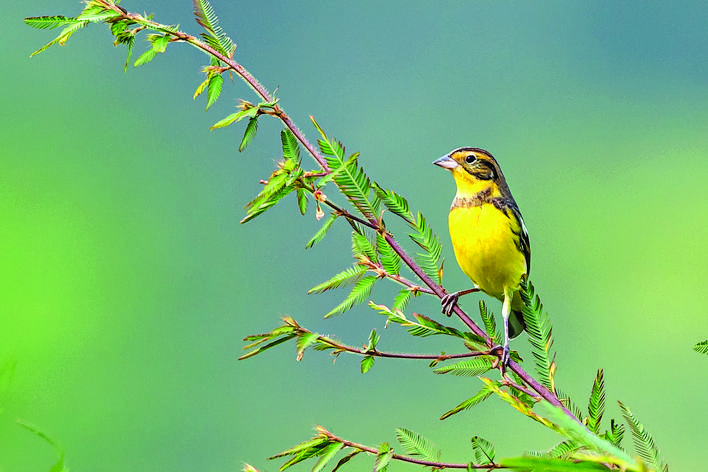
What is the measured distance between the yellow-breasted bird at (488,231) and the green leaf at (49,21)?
2.49 ft

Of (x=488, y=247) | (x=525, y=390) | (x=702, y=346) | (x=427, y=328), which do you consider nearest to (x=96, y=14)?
(x=427, y=328)

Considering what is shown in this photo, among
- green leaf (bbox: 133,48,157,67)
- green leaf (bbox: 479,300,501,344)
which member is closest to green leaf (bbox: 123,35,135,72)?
green leaf (bbox: 133,48,157,67)

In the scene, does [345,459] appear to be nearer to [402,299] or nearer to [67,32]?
[402,299]

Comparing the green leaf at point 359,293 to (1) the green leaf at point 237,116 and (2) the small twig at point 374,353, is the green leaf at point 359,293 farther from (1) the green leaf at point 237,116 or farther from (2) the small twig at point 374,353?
(1) the green leaf at point 237,116

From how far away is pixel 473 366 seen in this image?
81cm

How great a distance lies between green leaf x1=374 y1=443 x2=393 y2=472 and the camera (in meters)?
0.73

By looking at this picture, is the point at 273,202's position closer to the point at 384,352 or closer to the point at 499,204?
the point at 384,352

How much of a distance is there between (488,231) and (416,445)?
32.1 inches

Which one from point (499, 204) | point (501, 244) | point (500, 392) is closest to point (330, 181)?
point (500, 392)

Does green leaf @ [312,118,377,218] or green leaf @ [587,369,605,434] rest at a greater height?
green leaf @ [312,118,377,218]

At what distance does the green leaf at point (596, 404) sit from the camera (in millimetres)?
783

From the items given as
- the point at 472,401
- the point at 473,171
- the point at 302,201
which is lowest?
the point at 472,401

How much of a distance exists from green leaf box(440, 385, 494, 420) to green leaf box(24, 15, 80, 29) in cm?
59

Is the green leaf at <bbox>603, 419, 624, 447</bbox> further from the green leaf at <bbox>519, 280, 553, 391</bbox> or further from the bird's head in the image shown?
the bird's head
